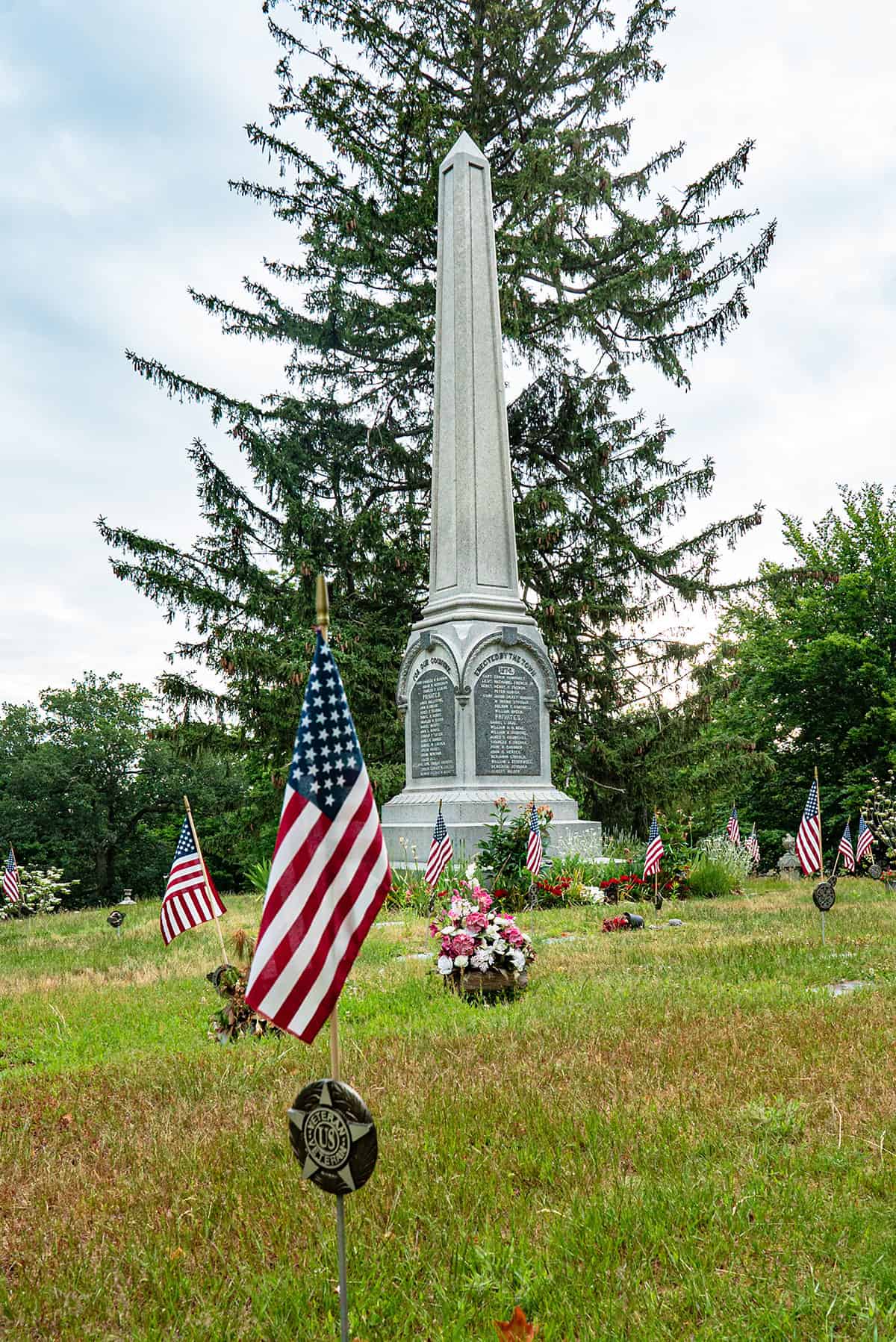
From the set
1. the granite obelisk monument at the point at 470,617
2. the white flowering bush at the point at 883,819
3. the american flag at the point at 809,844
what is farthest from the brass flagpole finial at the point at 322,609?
the white flowering bush at the point at 883,819

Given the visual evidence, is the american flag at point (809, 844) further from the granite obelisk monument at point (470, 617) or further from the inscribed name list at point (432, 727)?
the inscribed name list at point (432, 727)

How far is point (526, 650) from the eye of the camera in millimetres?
13336

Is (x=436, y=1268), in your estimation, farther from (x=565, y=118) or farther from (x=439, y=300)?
(x=565, y=118)

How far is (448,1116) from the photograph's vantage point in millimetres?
3834

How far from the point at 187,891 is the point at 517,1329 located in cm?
474

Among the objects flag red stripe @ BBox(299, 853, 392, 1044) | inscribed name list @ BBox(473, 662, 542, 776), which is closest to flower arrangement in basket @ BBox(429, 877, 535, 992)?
flag red stripe @ BBox(299, 853, 392, 1044)

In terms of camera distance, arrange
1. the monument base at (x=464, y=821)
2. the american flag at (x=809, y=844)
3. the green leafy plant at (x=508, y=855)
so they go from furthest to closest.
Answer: the monument base at (x=464, y=821) < the green leafy plant at (x=508, y=855) < the american flag at (x=809, y=844)

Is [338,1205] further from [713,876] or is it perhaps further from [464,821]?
[713,876]

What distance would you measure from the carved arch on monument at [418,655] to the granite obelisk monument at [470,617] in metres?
0.02

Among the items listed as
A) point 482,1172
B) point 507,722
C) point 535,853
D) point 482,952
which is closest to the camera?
point 482,1172

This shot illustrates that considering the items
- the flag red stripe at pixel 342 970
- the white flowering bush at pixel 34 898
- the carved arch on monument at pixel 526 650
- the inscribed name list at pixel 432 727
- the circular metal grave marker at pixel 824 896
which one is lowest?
the white flowering bush at pixel 34 898

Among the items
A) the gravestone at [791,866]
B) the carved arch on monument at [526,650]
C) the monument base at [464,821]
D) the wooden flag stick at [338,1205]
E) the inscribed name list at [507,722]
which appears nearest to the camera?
the wooden flag stick at [338,1205]

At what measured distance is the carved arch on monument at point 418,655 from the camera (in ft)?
41.7

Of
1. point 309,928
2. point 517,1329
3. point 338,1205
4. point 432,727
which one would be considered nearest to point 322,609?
point 309,928
